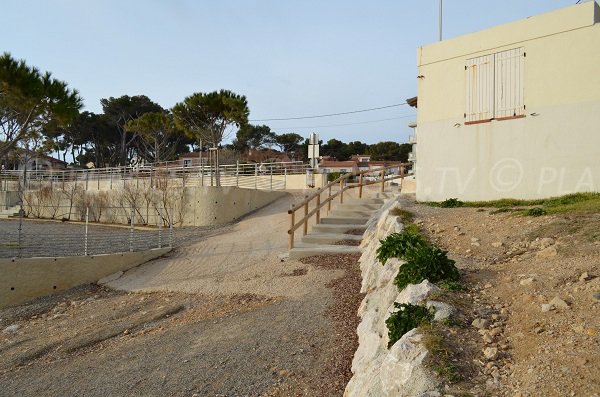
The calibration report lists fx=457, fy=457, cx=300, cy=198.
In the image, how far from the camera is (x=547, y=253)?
5.56 metres

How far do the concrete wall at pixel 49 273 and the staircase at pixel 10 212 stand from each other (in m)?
18.8

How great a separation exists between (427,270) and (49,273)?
8868mm

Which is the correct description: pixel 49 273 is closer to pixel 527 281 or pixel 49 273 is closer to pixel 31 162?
pixel 527 281

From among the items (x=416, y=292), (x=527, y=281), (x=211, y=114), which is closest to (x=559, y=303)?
(x=527, y=281)

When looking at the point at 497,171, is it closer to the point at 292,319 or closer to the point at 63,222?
the point at 292,319

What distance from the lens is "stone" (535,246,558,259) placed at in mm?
5503

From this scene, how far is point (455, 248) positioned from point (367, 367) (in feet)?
10.6

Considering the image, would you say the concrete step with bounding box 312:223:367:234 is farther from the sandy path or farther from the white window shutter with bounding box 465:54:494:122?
the white window shutter with bounding box 465:54:494:122

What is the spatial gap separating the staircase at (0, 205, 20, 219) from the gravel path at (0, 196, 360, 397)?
19.6 metres

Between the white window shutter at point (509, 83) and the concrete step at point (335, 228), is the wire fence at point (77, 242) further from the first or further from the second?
the white window shutter at point (509, 83)

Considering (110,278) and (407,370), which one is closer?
(407,370)

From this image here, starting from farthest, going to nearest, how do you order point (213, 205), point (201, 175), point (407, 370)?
1. point (201, 175)
2. point (213, 205)
3. point (407, 370)

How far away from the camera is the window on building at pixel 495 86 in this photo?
34.1 feet

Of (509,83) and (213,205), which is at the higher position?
(509,83)
